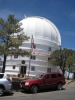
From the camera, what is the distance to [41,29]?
40250 millimetres

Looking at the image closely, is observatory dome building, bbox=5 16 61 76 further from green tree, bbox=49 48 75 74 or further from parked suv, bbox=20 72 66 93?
parked suv, bbox=20 72 66 93

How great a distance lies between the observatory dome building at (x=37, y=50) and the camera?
123 ft

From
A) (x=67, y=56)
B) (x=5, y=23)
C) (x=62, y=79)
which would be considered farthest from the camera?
(x=67, y=56)

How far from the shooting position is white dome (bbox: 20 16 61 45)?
130 feet

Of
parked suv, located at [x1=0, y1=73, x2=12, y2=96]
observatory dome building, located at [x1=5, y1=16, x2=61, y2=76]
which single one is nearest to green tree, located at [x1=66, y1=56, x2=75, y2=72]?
observatory dome building, located at [x1=5, y1=16, x2=61, y2=76]

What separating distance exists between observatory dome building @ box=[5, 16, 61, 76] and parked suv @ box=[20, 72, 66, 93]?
17894 millimetres

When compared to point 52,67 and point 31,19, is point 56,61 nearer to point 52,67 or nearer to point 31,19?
point 52,67

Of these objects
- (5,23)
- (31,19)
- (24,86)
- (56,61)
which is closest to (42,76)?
(24,86)

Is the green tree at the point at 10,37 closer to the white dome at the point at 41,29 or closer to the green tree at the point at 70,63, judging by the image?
the green tree at the point at 70,63

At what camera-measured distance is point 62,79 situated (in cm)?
1738

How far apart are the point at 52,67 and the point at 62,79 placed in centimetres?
2199

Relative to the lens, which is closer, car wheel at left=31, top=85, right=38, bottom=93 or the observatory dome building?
car wheel at left=31, top=85, right=38, bottom=93

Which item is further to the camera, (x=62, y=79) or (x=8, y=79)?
(x=62, y=79)

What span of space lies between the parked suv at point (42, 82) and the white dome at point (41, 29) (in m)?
23.5
